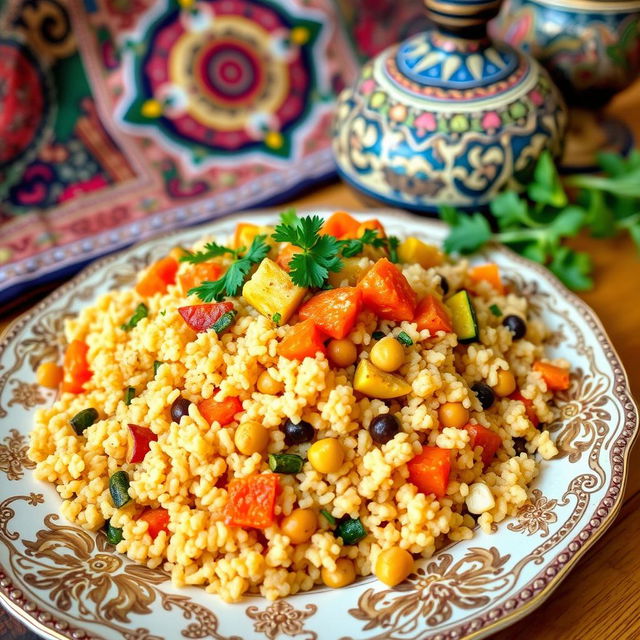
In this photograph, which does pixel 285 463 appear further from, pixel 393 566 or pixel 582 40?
pixel 582 40

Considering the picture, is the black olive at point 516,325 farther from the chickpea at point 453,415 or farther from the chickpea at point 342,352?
the chickpea at point 342,352

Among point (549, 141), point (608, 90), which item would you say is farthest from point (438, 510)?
point (608, 90)

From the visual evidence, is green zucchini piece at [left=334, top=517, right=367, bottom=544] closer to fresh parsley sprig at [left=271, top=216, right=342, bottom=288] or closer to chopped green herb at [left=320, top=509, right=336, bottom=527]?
chopped green herb at [left=320, top=509, right=336, bottom=527]

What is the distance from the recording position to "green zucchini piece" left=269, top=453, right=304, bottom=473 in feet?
6.51

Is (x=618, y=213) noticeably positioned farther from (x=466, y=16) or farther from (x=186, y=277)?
(x=186, y=277)

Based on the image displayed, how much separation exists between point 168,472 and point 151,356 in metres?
0.41

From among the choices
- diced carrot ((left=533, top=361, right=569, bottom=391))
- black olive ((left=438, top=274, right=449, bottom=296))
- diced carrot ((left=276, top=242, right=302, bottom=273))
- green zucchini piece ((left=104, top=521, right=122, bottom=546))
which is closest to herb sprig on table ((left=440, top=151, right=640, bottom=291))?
black olive ((left=438, top=274, right=449, bottom=296))

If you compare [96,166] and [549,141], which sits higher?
[549,141]

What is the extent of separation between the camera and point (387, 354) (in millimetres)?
2043

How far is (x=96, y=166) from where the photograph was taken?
368cm

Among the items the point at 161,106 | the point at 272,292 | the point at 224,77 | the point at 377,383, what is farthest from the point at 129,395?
the point at 224,77

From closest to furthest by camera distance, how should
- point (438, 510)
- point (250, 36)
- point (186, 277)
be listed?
point (438, 510), point (186, 277), point (250, 36)

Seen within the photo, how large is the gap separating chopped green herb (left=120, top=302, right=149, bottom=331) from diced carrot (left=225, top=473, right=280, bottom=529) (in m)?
0.71

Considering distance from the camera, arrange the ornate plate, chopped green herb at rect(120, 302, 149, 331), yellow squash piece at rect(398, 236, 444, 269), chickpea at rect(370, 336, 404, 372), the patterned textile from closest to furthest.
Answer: the ornate plate, chickpea at rect(370, 336, 404, 372), chopped green herb at rect(120, 302, 149, 331), yellow squash piece at rect(398, 236, 444, 269), the patterned textile
